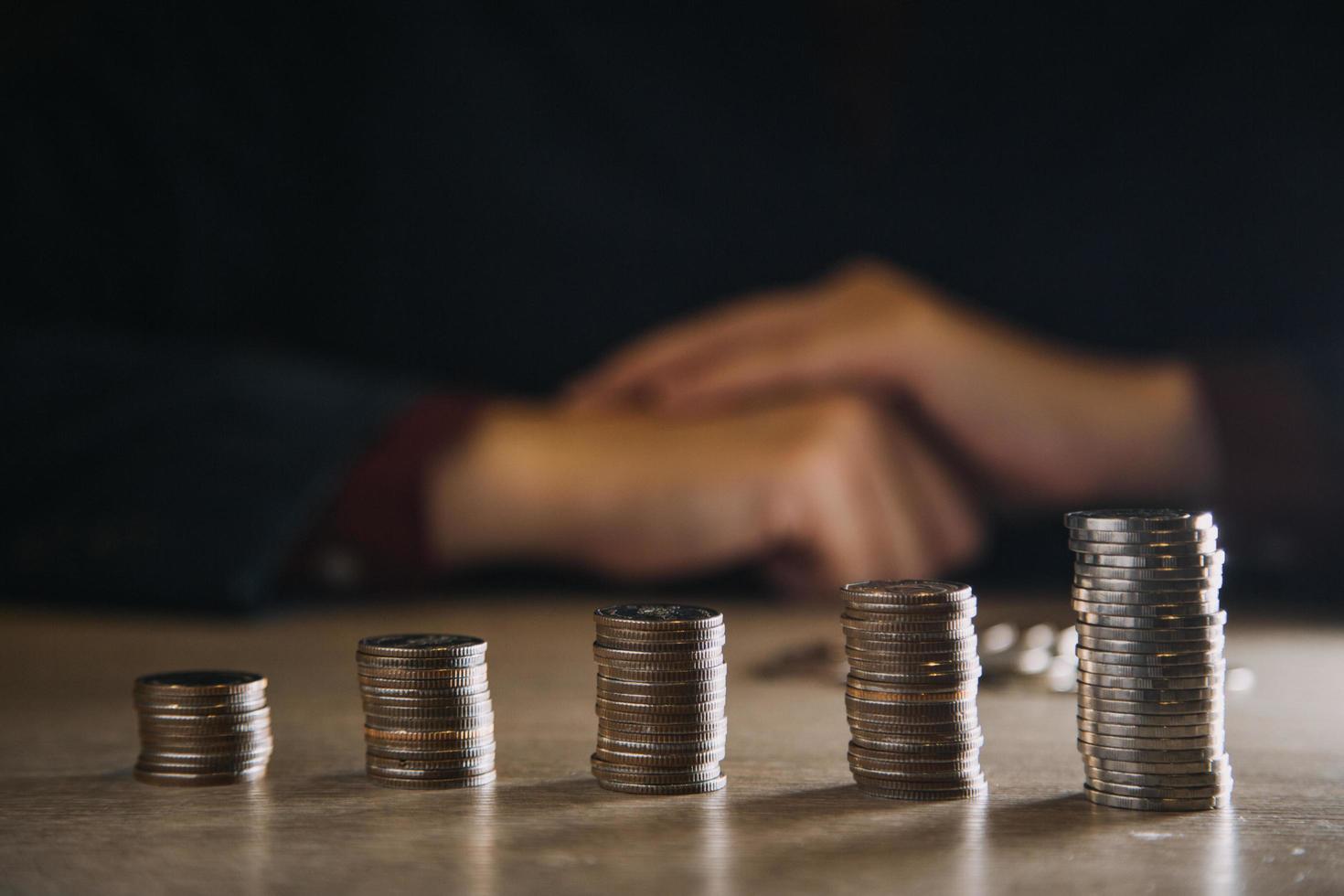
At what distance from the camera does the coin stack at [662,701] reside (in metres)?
1.13

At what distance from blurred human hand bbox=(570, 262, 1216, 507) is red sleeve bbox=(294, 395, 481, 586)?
0.41 m

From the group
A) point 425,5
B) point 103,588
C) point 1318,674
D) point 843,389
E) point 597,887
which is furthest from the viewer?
point 425,5

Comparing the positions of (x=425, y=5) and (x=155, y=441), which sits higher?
(x=425, y=5)

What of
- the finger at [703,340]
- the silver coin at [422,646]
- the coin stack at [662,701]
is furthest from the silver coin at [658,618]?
the finger at [703,340]

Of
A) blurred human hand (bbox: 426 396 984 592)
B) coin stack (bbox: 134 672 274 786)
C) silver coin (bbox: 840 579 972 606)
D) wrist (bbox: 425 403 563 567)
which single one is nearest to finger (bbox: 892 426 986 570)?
blurred human hand (bbox: 426 396 984 592)

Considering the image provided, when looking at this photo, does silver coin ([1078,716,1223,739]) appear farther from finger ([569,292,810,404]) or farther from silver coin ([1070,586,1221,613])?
finger ([569,292,810,404])

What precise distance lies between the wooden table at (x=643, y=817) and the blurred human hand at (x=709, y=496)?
722mm

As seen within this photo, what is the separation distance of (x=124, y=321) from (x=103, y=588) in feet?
4.46

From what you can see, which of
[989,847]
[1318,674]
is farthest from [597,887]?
[1318,674]

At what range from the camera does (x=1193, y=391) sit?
2.73m

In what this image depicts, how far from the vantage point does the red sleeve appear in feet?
8.01

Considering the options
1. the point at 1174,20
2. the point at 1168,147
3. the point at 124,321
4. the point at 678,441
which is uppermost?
the point at 1174,20

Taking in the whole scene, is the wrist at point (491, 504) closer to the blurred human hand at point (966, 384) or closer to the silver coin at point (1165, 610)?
the blurred human hand at point (966, 384)

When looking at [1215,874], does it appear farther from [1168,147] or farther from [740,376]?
[1168,147]
